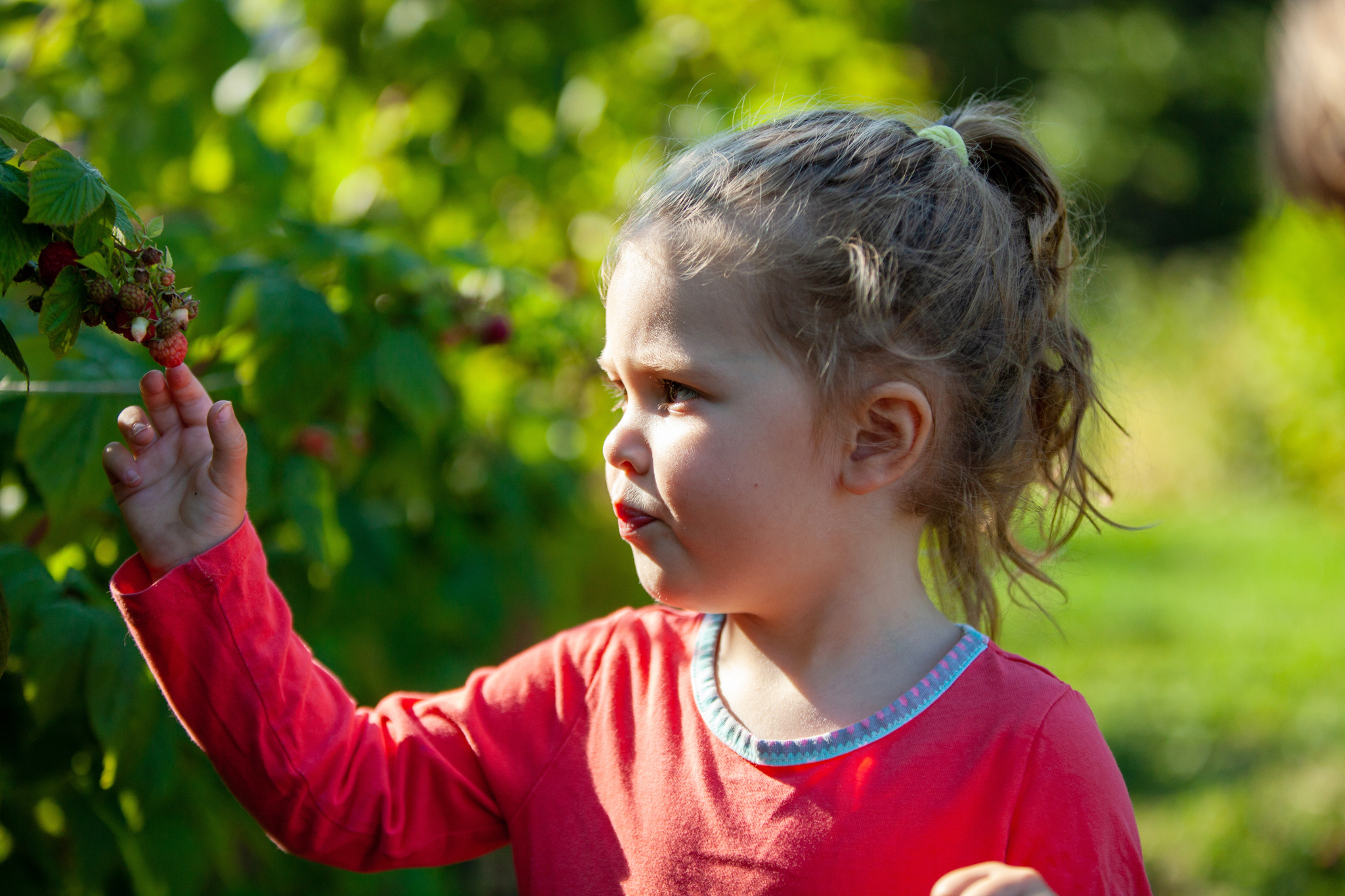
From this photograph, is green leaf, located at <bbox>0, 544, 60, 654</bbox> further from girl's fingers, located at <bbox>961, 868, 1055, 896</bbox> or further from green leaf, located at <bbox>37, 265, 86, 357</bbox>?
girl's fingers, located at <bbox>961, 868, 1055, 896</bbox>

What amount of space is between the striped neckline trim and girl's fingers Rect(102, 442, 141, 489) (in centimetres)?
65

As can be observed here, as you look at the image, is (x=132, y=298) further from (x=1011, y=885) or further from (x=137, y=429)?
(x=1011, y=885)

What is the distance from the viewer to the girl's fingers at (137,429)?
1.18m

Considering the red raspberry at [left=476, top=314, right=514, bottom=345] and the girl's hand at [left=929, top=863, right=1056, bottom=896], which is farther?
the red raspberry at [left=476, top=314, right=514, bottom=345]

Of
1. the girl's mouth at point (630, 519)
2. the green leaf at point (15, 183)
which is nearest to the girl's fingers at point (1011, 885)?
the girl's mouth at point (630, 519)

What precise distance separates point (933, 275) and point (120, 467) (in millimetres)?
873

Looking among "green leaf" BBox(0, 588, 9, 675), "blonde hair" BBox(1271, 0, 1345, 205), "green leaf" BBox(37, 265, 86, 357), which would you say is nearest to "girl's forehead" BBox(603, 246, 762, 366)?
"green leaf" BBox(37, 265, 86, 357)

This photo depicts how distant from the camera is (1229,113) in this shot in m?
20.7

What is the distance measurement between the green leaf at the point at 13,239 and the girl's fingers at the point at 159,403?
0.21m

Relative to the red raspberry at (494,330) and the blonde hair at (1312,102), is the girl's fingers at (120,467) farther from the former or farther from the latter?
the blonde hair at (1312,102)

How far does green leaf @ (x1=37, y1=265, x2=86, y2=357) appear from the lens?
95cm

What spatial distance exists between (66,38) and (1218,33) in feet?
73.4

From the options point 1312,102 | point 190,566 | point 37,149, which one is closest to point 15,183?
point 37,149

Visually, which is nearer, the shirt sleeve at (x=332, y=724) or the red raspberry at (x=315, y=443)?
the shirt sleeve at (x=332, y=724)
